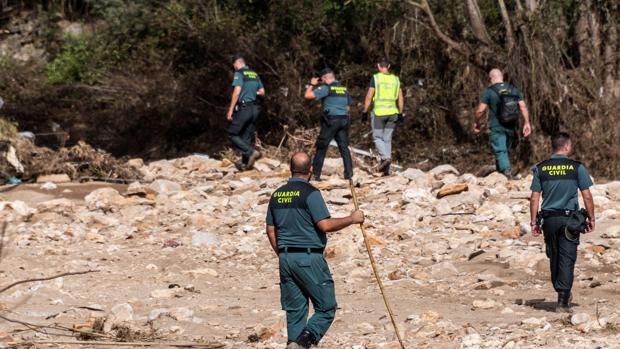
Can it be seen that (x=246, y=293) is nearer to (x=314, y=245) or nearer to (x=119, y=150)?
(x=314, y=245)

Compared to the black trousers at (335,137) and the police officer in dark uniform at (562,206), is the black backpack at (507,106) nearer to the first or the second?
the black trousers at (335,137)

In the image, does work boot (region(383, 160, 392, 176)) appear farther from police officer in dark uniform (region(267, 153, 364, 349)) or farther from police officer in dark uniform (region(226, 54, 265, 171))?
police officer in dark uniform (region(267, 153, 364, 349))

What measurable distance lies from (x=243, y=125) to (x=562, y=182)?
7094 millimetres

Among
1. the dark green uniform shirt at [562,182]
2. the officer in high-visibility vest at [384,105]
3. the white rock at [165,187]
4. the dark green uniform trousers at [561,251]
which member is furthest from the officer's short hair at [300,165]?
the white rock at [165,187]

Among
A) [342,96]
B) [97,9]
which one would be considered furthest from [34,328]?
[97,9]

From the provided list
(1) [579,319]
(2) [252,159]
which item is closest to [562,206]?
(1) [579,319]

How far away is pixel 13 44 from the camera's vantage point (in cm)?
2473

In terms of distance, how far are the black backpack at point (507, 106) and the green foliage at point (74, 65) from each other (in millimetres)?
11596

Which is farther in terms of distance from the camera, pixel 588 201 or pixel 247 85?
pixel 247 85

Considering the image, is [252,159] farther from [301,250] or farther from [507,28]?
[301,250]

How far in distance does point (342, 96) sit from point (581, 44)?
202 inches

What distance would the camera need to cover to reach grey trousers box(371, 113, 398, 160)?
1371cm

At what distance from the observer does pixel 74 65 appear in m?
23.4

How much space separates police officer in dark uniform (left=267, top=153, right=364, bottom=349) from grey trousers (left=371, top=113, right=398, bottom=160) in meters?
6.94
